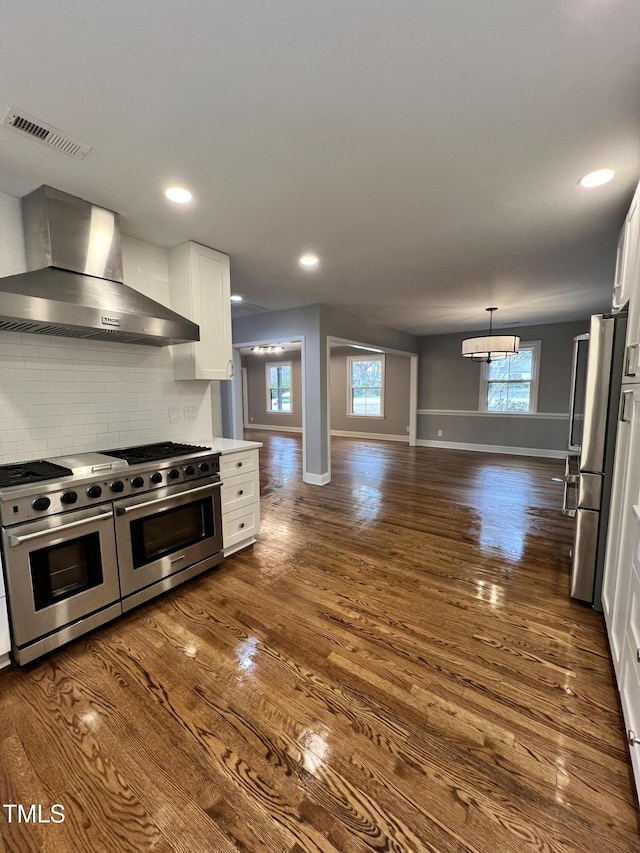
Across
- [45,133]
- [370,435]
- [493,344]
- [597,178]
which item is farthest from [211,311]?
[370,435]

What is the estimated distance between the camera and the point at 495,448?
7.41 metres

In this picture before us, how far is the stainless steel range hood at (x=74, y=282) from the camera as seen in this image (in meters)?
1.85

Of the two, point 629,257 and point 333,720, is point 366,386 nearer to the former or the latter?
point 629,257

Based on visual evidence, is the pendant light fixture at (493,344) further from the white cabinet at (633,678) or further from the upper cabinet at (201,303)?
the white cabinet at (633,678)

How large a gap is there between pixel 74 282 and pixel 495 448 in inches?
298

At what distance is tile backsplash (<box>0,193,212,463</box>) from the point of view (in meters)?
2.13

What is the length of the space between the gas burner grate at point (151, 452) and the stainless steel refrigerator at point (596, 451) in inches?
104

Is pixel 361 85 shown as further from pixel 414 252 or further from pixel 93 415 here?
pixel 93 415

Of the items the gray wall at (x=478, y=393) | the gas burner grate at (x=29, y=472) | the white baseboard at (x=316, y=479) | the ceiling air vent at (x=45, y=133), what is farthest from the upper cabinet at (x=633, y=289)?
the gray wall at (x=478, y=393)

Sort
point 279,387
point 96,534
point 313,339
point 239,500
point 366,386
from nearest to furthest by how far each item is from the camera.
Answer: point 96,534 → point 239,500 → point 313,339 → point 366,386 → point 279,387

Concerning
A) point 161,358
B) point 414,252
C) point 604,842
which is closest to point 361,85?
point 414,252

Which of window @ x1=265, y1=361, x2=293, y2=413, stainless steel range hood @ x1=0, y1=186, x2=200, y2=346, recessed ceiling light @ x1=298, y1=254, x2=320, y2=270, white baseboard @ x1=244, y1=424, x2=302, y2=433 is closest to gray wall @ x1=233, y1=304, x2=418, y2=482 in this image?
recessed ceiling light @ x1=298, y1=254, x2=320, y2=270

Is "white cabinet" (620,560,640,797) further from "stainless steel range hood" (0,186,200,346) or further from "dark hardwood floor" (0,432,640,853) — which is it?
"stainless steel range hood" (0,186,200,346)

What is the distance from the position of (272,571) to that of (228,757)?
1381 mm
